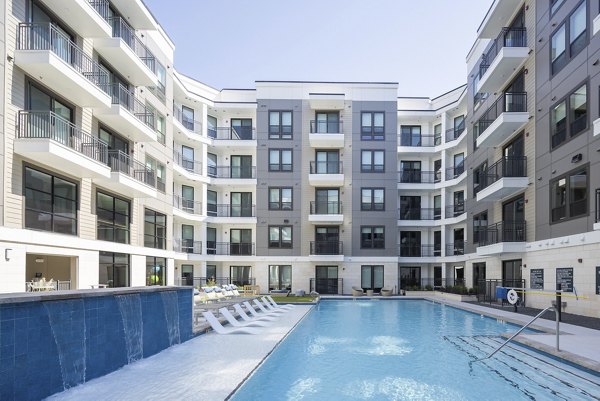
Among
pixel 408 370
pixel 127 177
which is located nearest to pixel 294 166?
pixel 127 177

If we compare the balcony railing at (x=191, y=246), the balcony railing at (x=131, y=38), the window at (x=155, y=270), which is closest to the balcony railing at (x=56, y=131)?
the balcony railing at (x=131, y=38)

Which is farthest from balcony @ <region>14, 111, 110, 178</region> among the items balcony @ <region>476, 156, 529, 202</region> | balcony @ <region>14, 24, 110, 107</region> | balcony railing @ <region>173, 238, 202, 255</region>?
balcony @ <region>476, 156, 529, 202</region>

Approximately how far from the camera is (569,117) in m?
17.3

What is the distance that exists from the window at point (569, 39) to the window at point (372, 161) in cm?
1599

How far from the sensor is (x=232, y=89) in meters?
36.6

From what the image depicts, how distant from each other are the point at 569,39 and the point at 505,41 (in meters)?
5.35

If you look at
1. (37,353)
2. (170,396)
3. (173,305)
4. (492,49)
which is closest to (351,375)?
(170,396)

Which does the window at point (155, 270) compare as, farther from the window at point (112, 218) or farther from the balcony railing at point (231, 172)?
the balcony railing at point (231, 172)

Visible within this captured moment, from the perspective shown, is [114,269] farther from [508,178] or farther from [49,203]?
[508,178]

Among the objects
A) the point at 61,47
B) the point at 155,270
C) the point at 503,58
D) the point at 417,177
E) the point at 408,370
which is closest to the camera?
the point at 408,370

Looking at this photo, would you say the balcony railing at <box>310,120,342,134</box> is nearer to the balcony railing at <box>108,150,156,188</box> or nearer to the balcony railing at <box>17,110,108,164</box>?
the balcony railing at <box>108,150,156,188</box>

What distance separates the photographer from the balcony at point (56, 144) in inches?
545

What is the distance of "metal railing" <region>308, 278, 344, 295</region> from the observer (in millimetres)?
33688

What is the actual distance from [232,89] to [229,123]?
264cm
